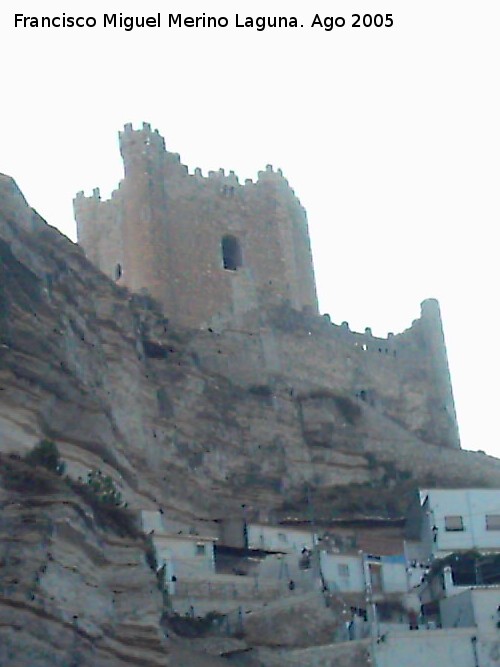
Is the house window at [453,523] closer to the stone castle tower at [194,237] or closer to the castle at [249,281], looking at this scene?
the castle at [249,281]

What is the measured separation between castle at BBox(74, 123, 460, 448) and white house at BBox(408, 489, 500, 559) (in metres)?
5.14

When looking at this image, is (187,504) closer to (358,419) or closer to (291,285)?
(358,419)

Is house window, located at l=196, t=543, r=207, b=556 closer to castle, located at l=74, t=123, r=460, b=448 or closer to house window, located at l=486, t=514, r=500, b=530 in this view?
house window, located at l=486, t=514, r=500, b=530

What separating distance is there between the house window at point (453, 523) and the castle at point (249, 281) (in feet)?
19.4

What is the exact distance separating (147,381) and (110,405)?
3950 mm

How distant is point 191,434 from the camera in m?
46.1

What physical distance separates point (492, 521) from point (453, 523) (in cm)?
124

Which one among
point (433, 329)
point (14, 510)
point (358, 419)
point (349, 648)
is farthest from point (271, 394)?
point (14, 510)

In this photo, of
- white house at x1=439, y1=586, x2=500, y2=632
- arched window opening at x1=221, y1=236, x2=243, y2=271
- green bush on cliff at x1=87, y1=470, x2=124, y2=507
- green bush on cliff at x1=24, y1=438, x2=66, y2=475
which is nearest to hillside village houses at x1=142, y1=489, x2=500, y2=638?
white house at x1=439, y1=586, x2=500, y2=632

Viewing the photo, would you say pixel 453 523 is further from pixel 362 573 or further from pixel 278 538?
pixel 278 538

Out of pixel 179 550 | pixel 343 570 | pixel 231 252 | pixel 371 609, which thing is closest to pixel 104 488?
pixel 179 550

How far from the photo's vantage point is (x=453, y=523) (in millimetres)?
46156

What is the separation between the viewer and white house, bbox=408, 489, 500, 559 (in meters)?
45.7

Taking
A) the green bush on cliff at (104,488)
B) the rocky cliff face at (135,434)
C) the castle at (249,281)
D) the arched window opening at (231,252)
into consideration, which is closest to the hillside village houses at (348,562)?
the rocky cliff face at (135,434)
